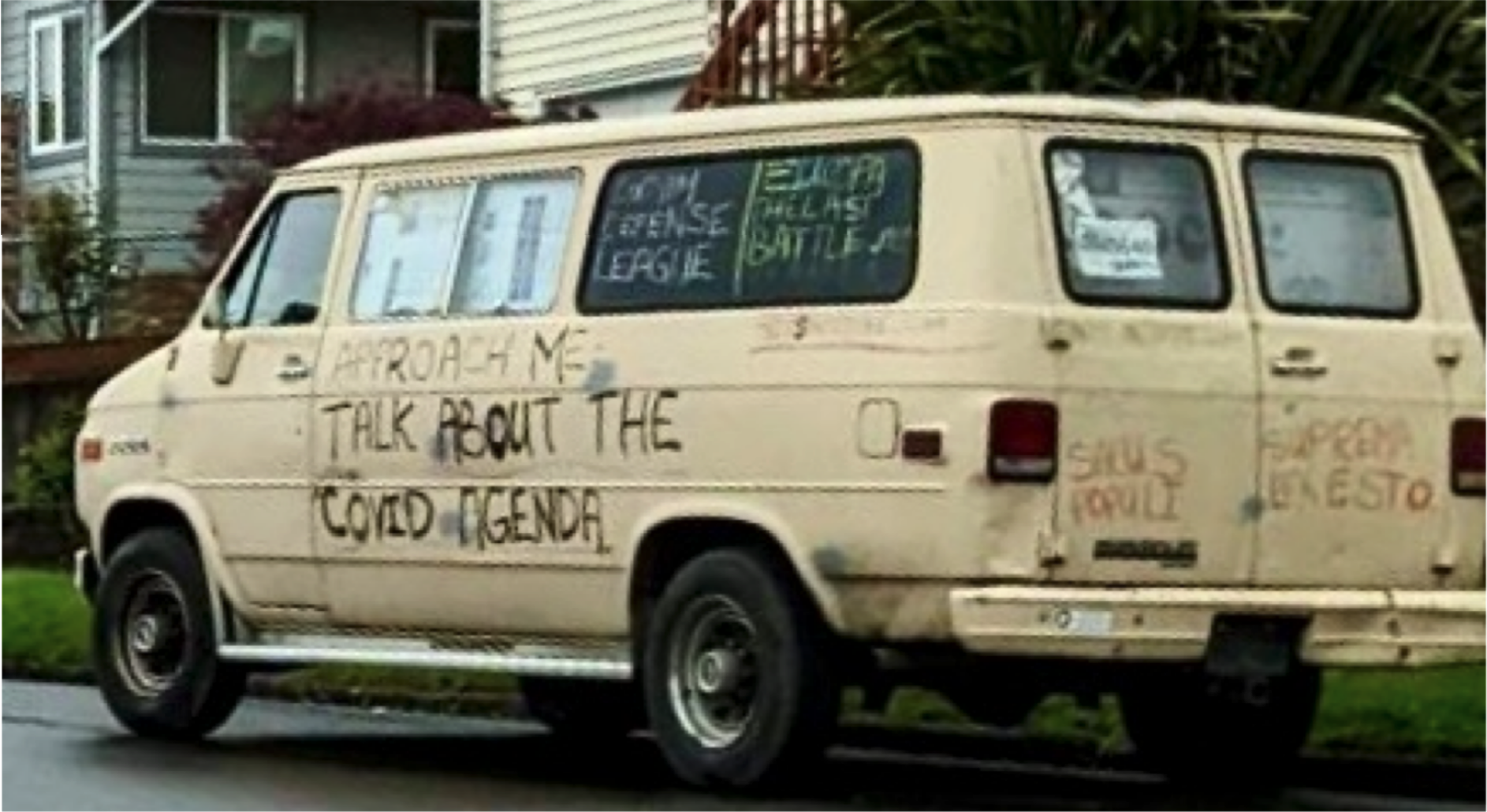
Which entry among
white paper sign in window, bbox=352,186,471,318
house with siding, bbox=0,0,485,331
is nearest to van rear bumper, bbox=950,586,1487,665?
white paper sign in window, bbox=352,186,471,318

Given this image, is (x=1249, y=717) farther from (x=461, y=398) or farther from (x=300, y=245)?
(x=300, y=245)

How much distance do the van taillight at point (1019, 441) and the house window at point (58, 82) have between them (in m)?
24.8

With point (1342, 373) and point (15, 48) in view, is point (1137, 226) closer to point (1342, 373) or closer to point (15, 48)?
point (1342, 373)

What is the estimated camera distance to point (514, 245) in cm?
1533

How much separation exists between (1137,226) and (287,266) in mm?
3650

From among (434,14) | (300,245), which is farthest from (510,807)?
(434,14)

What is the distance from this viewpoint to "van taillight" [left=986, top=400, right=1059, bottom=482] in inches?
531

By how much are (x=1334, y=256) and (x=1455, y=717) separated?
1726 millimetres

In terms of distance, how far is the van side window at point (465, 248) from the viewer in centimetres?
1518

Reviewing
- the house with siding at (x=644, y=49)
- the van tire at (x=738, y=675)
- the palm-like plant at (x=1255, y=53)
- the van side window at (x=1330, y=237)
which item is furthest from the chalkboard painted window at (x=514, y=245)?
the house with siding at (x=644, y=49)

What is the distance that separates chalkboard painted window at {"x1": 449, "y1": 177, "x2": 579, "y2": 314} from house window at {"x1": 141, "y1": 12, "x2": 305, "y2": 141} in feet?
71.6

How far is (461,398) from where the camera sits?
15242mm

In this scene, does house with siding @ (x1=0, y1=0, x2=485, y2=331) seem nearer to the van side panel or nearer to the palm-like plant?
the palm-like plant

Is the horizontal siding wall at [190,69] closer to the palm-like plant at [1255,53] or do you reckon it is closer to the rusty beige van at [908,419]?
the palm-like plant at [1255,53]
